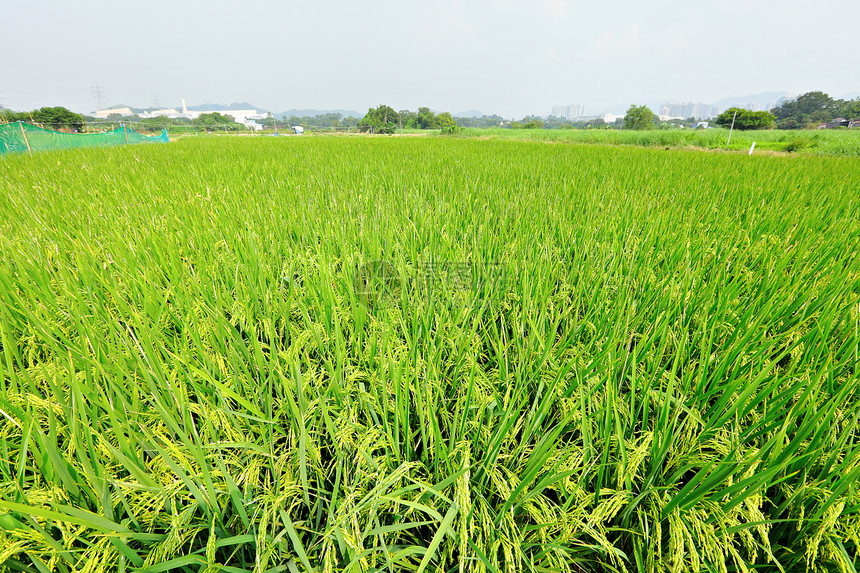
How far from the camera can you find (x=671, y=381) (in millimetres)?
612

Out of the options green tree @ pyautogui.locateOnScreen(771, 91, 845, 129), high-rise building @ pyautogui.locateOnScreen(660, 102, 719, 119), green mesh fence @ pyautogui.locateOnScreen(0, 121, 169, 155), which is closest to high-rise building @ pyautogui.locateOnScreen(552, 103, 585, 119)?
high-rise building @ pyautogui.locateOnScreen(660, 102, 719, 119)

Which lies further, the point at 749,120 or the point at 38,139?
the point at 749,120

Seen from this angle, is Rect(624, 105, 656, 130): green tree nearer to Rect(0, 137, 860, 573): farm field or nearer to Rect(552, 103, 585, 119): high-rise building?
Rect(0, 137, 860, 573): farm field

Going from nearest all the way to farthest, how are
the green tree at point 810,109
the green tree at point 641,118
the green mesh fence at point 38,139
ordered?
the green mesh fence at point 38,139 < the green tree at point 641,118 < the green tree at point 810,109

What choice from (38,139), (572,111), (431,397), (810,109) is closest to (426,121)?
(38,139)

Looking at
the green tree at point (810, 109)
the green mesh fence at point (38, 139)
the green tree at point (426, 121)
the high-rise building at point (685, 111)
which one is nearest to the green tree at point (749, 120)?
the green tree at point (810, 109)

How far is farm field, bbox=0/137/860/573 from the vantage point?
52cm

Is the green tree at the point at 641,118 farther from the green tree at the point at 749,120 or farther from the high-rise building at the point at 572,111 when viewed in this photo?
the high-rise building at the point at 572,111

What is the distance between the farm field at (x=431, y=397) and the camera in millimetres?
522

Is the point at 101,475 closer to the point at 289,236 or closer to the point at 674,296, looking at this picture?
the point at 289,236

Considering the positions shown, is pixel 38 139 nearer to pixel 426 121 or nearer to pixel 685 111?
pixel 426 121

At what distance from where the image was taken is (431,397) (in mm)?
753

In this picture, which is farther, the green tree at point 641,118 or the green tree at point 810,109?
the green tree at point 810,109

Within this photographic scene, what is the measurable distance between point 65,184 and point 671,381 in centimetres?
450
